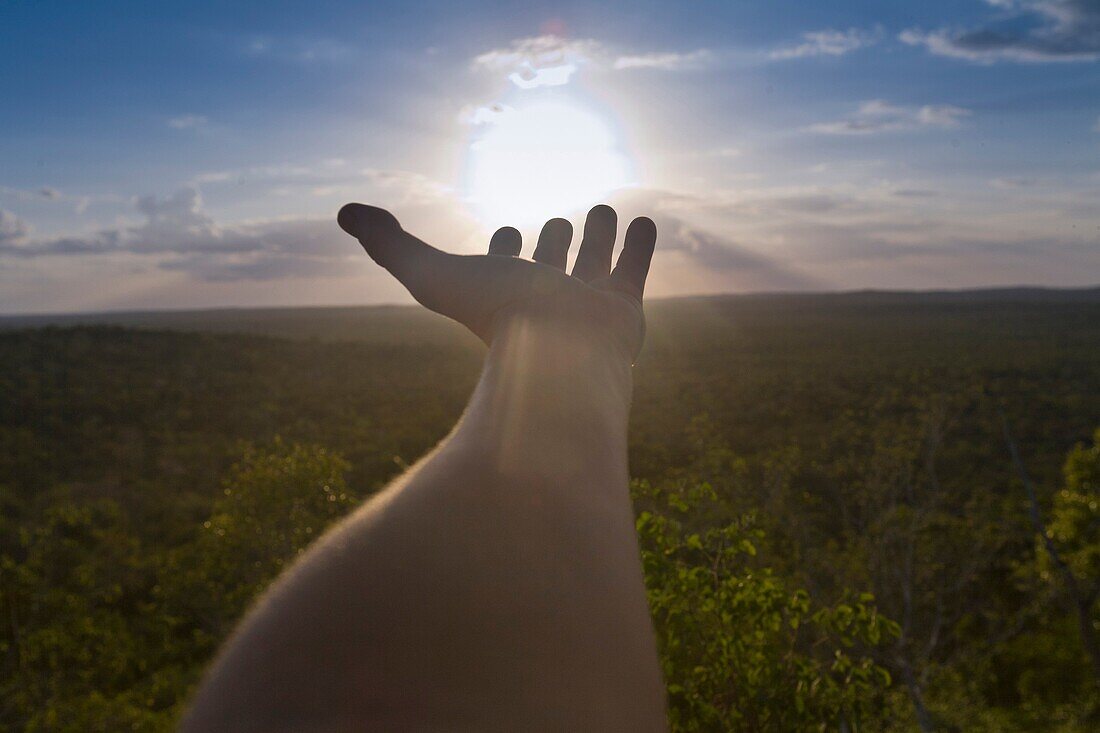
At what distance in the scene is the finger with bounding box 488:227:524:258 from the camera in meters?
1.95

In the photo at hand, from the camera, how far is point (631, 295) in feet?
5.66

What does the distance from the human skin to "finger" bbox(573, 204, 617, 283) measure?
878mm

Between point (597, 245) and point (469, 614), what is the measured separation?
148 centimetres

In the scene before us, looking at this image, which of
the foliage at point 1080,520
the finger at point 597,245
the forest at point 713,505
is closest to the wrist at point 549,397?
the forest at point 713,505

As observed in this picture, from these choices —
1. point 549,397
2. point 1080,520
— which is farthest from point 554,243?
point 1080,520

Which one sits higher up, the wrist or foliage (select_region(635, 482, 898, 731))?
the wrist

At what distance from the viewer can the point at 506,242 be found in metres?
1.99

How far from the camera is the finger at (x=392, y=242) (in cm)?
158

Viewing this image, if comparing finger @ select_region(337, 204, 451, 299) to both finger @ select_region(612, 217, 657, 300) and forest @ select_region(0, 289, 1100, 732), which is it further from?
forest @ select_region(0, 289, 1100, 732)

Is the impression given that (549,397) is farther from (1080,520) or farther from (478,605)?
(1080,520)

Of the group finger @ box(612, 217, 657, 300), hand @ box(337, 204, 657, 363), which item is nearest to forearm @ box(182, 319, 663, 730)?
hand @ box(337, 204, 657, 363)

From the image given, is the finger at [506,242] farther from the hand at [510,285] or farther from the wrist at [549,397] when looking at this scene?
the wrist at [549,397]

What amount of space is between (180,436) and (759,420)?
27.2 meters

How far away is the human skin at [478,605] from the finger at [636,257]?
2.51 feet
